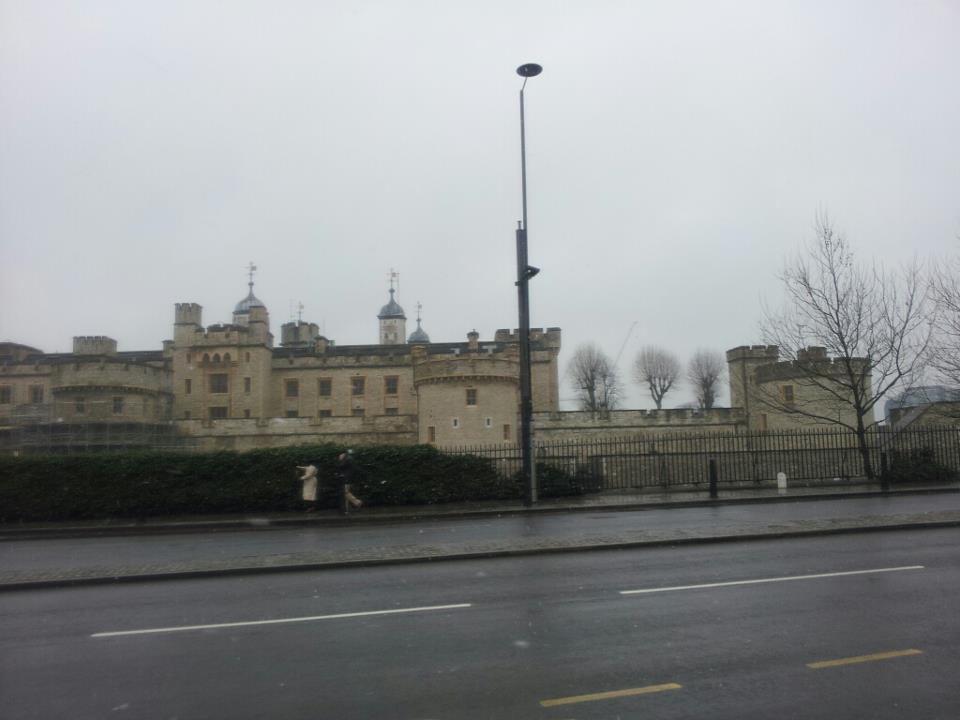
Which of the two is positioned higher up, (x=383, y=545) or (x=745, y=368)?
(x=745, y=368)

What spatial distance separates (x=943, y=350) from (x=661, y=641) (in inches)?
891

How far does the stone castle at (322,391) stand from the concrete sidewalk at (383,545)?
820 inches

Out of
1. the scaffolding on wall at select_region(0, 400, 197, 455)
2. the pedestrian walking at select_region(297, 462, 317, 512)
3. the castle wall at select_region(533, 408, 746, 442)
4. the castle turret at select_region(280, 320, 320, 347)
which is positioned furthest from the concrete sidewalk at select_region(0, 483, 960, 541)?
the castle turret at select_region(280, 320, 320, 347)

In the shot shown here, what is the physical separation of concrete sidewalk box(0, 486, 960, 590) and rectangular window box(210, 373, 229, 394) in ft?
152

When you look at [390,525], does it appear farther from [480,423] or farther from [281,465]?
[480,423]

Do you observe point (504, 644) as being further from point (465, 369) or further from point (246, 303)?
point (246, 303)

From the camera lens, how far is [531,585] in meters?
9.05

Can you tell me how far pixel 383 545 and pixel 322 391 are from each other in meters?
53.0

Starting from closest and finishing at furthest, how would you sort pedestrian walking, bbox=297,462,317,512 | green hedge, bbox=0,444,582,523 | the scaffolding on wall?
green hedge, bbox=0,444,582,523, pedestrian walking, bbox=297,462,317,512, the scaffolding on wall

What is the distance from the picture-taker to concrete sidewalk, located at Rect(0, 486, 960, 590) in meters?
10.6

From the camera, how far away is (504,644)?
6.47 m

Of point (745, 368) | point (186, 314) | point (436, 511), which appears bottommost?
point (436, 511)

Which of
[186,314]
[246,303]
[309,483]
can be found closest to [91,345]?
[186,314]

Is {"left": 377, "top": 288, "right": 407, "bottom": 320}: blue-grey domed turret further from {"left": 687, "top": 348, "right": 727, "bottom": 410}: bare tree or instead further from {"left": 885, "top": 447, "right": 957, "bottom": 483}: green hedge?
{"left": 885, "top": 447, "right": 957, "bottom": 483}: green hedge
